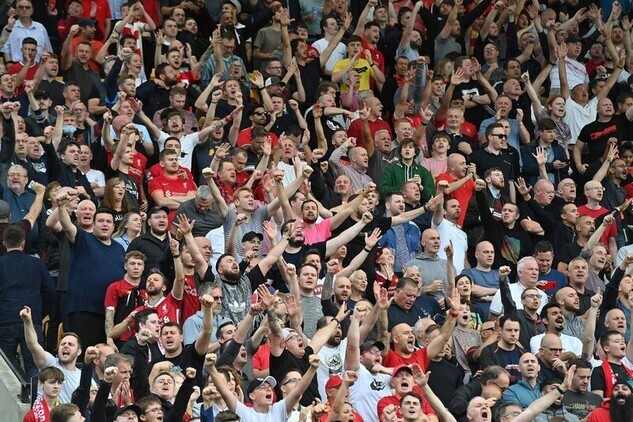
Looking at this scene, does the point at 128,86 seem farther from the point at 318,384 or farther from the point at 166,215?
the point at 318,384

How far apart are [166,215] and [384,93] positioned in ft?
17.1

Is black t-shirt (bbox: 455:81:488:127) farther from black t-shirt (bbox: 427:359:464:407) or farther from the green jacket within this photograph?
black t-shirt (bbox: 427:359:464:407)

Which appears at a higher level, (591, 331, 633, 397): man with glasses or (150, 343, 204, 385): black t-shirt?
(150, 343, 204, 385): black t-shirt

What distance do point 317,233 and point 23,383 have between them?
376 centimetres

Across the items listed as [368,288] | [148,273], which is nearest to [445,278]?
[368,288]

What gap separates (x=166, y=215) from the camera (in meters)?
15.8

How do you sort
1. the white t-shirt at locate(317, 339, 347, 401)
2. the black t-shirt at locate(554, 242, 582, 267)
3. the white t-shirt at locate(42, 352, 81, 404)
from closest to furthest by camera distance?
1. the white t-shirt at locate(42, 352, 81, 404)
2. the white t-shirt at locate(317, 339, 347, 401)
3. the black t-shirt at locate(554, 242, 582, 267)

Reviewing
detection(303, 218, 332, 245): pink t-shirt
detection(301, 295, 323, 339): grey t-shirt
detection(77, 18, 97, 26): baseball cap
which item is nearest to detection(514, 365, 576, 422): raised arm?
detection(301, 295, 323, 339): grey t-shirt

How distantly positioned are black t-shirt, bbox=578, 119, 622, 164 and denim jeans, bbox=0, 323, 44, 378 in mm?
7893

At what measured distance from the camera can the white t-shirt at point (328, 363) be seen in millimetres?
14406

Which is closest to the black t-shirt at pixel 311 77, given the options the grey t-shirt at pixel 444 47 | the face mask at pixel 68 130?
the grey t-shirt at pixel 444 47

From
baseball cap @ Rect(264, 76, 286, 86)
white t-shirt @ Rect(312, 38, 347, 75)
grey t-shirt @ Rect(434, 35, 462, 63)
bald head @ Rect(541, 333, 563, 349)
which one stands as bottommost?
grey t-shirt @ Rect(434, 35, 462, 63)

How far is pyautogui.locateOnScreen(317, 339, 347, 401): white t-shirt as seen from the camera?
14.4m

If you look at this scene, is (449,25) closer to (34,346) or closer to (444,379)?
(444,379)
